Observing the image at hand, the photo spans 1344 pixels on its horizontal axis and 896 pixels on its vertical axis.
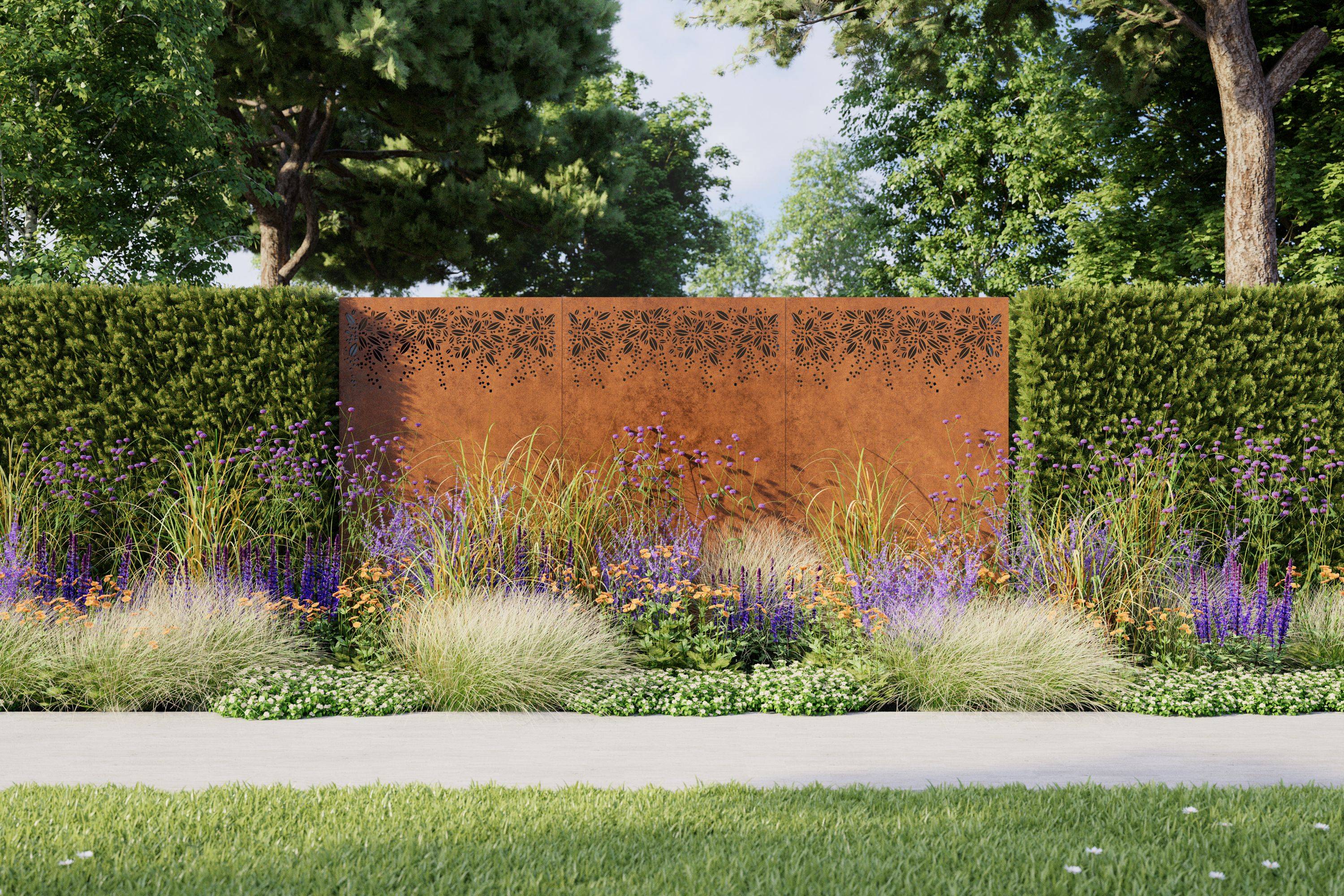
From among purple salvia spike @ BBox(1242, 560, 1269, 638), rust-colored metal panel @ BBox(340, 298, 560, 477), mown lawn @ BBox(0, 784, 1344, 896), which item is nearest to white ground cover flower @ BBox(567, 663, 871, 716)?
mown lawn @ BBox(0, 784, 1344, 896)

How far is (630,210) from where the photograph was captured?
2573 centimetres

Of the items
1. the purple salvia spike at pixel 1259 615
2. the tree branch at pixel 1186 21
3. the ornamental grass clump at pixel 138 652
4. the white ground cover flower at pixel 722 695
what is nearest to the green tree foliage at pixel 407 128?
the tree branch at pixel 1186 21

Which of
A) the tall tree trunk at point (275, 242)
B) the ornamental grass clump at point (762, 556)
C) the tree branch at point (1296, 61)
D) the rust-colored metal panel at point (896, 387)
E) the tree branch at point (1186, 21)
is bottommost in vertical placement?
the ornamental grass clump at point (762, 556)

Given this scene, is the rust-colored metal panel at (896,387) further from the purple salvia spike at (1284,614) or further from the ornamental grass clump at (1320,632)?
the ornamental grass clump at (1320,632)

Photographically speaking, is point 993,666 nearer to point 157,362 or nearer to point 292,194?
point 157,362

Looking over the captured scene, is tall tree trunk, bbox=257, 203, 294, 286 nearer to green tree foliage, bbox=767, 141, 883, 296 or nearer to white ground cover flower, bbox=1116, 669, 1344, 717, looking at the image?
white ground cover flower, bbox=1116, 669, 1344, 717

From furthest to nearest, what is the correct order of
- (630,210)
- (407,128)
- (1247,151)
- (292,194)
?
(630,210), (292,194), (407,128), (1247,151)

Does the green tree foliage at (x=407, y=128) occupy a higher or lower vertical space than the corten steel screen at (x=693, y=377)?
higher

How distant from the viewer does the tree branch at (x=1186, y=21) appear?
11.8 metres

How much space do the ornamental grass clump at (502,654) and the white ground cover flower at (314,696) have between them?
15cm

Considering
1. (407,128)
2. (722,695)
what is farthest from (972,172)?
(722,695)

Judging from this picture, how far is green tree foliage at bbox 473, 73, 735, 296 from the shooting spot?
1844 centimetres

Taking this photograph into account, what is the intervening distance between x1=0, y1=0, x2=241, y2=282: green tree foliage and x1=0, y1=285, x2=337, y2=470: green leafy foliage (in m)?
3.57

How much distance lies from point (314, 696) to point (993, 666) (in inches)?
139
